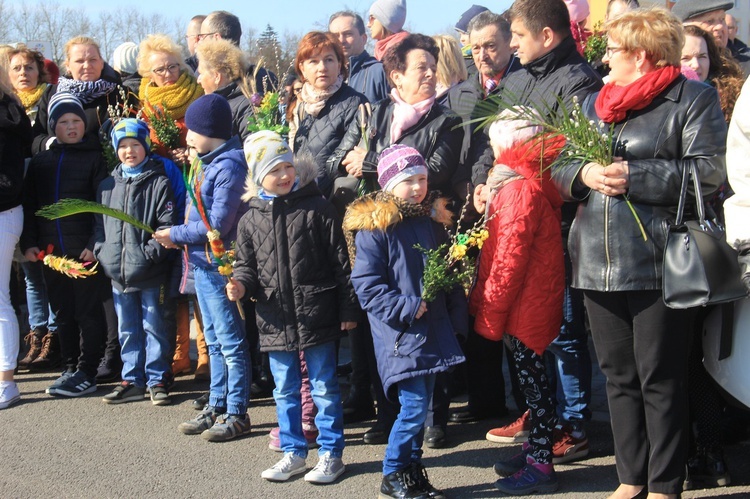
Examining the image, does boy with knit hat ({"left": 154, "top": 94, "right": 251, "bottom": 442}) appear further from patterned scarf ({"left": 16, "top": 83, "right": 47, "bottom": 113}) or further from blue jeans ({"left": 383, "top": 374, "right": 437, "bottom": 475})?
patterned scarf ({"left": 16, "top": 83, "right": 47, "bottom": 113})

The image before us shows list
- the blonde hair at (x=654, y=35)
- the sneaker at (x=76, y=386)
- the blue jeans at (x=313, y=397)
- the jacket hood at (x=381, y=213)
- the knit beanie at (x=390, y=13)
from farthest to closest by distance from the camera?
1. the knit beanie at (x=390, y=13)
2. the sneaker at (x=76, y=386)
3. the blue jeans at (x=313, y=397)
4. the jacket hood at (x=381, y=213)
5. the blonde hair at (x=654, y=35)

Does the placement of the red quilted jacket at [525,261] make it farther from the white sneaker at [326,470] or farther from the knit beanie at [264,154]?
the knit beanie at [264,154]

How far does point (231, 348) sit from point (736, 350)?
3.06 metres

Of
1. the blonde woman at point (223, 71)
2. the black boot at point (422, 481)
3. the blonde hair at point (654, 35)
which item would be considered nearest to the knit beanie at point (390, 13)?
the blonde woman at point (223, 71)

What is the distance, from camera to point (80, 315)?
23.0 ft

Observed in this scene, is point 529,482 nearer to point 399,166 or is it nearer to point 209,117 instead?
point 399,166

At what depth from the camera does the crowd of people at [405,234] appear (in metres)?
4.13

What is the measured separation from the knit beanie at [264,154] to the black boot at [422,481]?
5.78 feet

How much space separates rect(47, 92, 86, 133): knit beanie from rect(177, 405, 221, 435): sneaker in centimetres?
253

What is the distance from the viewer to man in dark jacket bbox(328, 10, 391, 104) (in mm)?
7441

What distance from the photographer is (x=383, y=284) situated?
15.4 ft

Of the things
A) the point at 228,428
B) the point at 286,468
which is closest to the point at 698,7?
the point at 286,468

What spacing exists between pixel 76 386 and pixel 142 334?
0.66m

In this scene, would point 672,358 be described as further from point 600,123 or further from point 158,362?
point 158,362
